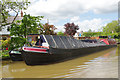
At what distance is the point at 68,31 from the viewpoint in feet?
126

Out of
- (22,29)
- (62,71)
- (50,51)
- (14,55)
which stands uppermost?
(22,29)

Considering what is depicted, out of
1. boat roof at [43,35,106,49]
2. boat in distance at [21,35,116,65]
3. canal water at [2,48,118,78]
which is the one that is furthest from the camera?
boat roof at [43,35,106,49]

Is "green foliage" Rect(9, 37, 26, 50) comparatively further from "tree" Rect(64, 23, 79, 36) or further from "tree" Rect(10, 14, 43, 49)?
"tree" Rect(64, 23, 79, 36)

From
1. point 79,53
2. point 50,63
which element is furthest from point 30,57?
point 79,53

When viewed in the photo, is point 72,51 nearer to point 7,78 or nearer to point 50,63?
point 50,63

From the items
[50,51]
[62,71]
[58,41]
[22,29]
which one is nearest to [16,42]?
[22,29]

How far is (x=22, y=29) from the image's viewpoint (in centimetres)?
1127

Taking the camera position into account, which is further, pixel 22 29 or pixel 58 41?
pixel 22 29

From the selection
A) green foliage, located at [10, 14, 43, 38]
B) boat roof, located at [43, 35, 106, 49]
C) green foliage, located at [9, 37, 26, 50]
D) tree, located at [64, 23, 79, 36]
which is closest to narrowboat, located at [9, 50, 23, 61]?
green foliage, located at [9, 37, 26, 50]

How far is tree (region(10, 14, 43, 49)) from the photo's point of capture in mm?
11242

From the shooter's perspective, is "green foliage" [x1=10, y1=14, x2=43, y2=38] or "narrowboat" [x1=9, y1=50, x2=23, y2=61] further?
"green foliage" [x1=10, y1=14, x2=43, y2=38]

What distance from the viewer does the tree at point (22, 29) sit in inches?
443

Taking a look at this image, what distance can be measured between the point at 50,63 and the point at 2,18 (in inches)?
283

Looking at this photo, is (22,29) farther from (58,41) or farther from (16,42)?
(58,41)
